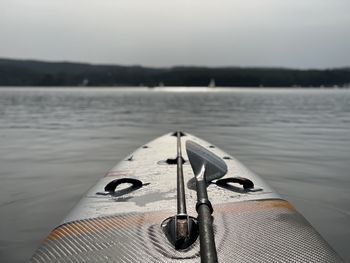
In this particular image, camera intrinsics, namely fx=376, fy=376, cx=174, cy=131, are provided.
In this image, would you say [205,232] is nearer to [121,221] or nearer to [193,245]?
[193,245]

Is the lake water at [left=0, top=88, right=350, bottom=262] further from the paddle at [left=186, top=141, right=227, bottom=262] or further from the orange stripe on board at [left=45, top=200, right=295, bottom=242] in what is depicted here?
the paddle at [left=186, top=141, right=227, bottom=262]

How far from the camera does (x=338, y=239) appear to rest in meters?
5.26

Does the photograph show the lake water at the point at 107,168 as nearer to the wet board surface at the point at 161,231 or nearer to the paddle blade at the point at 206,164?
the wet board surface at the point at 161,231

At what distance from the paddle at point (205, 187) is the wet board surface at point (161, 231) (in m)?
0.20

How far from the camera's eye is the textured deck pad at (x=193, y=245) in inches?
120

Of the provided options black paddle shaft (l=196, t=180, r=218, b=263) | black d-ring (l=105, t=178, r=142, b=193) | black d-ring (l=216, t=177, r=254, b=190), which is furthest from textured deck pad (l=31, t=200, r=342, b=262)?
black d-ring (l=105, t=178, r=142, b=193)

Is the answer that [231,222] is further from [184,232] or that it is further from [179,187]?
[179,187]

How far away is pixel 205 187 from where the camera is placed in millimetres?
3998

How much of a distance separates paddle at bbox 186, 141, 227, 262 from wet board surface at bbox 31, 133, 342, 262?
20 cm

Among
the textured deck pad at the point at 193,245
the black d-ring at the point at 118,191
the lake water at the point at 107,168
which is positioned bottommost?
the lake water at the point at 107,168

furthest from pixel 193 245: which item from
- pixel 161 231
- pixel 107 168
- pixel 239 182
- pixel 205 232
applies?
pixel 107 168

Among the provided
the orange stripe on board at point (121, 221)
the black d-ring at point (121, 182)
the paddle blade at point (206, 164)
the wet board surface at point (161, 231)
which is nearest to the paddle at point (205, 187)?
the paddle blade at point (206, 164)

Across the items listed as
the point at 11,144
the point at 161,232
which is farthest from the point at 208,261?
the point at 11,144

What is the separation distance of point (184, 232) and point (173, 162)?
3.15 m
